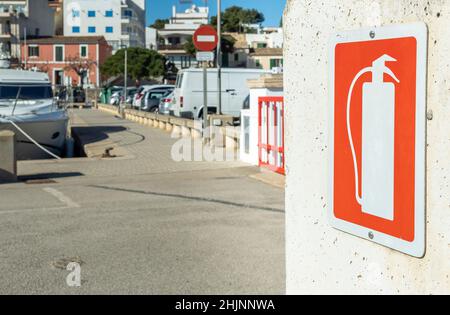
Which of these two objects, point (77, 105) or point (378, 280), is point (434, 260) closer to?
point (378, 280)

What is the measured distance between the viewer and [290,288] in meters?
2.50

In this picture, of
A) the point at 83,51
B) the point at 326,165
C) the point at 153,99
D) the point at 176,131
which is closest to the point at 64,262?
the point at 326,165

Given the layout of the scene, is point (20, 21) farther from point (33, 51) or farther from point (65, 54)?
point (65, 54)

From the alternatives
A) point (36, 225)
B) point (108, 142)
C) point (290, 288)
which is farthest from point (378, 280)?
point (108, 142)

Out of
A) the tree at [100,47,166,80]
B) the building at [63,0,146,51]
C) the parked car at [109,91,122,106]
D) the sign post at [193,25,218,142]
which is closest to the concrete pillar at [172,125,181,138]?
the sign post at [193,25,218,142]

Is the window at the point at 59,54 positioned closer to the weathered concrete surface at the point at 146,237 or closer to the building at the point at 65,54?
the building at the point at 65,54

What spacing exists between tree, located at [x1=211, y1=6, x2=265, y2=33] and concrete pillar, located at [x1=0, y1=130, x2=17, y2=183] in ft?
340

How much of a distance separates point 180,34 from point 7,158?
97.2m

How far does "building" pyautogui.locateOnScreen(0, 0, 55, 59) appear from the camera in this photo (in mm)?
86250

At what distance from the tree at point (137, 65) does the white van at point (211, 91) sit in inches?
2006

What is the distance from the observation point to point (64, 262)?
608 centimetres

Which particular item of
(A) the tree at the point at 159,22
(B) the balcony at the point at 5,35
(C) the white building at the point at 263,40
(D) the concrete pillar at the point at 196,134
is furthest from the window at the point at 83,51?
(D) the concrete pillar at the point at 196,134

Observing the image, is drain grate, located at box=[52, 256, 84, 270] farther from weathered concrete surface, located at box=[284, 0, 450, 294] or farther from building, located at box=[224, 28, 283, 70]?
building, located at box=[224, 28, 283, 70]

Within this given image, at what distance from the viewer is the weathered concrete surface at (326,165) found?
1768 millimetres
